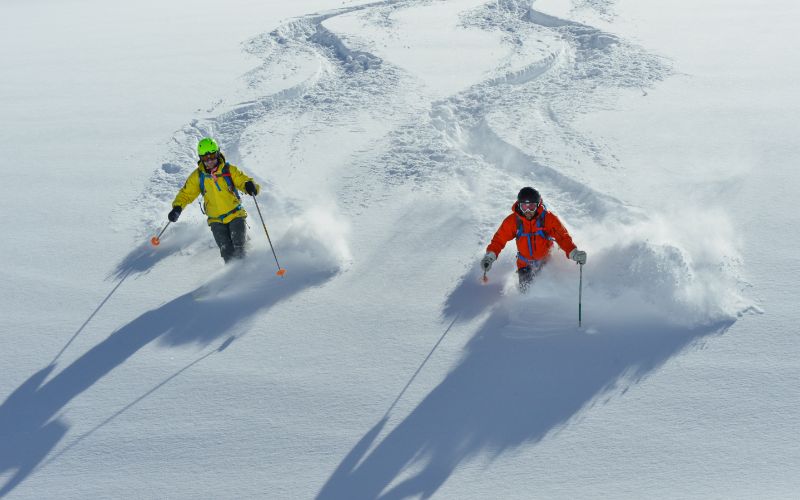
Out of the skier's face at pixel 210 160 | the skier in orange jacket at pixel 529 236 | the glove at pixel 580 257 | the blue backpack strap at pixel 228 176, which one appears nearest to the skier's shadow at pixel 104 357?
the blue backpack strap at pixel 228 176

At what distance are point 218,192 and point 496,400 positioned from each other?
3.49 meters

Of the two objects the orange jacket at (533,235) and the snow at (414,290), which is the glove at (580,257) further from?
the snow at (414,290)

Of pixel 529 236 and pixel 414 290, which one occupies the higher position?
pixel 529 236

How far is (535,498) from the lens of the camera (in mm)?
3709

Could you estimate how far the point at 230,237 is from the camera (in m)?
6.50

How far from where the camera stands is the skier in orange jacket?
5.42 metres

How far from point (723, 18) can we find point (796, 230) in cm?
1033

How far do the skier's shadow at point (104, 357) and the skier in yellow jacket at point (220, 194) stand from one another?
65 cm

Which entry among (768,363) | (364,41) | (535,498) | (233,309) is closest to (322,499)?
(535,498)

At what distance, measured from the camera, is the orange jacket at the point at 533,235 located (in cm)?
549

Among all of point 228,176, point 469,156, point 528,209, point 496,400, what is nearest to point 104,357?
point 228,176

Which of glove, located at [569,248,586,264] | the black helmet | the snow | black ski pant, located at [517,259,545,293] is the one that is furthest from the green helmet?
glove, located at [569,248,586,264]

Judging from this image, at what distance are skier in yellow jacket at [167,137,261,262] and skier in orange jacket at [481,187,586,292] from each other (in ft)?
7.98

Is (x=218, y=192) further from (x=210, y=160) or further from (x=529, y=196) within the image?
(x=529, y=196)
